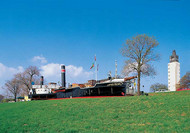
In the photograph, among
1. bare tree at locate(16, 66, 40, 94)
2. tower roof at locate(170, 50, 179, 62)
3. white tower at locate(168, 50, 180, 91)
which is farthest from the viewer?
tower roof at locate(170, 50, 179, 62)

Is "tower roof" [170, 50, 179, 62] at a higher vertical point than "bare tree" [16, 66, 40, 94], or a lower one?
higher

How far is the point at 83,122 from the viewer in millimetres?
10734

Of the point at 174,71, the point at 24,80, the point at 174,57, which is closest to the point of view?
the point at 24,80

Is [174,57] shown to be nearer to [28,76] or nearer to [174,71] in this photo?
[174,71]

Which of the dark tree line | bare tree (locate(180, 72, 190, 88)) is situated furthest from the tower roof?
the dark tree line

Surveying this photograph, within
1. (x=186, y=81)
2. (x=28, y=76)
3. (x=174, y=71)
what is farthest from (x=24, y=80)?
(x=174, y=71)

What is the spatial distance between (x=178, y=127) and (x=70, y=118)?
20.7 feet

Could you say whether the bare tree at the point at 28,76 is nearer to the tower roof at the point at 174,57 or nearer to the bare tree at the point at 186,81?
the bare tree at the point at 186,81

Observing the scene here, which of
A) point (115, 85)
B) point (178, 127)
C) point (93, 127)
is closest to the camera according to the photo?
Answer: point (178, 127)

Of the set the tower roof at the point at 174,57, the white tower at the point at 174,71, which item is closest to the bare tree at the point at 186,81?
the white tower at the point at 174,71

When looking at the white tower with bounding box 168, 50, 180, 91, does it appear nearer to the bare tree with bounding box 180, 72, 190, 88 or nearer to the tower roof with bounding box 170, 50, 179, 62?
the tower roof with bounding box 170, 50, 179, 62

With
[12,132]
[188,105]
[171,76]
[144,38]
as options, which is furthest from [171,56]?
[12,132]

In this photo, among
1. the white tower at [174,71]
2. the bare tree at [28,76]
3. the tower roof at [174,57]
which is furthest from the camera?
Result: the tower roof at [174,57]

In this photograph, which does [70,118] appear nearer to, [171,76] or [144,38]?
[144,38]
